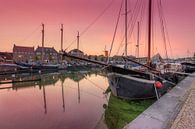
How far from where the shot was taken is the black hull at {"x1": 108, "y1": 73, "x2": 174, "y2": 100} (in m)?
12.0

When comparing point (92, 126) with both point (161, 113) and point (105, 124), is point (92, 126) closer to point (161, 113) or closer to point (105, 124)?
point (105, 124)

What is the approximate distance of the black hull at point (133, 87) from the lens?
473 inches

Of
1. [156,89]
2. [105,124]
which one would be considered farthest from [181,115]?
[156,89]

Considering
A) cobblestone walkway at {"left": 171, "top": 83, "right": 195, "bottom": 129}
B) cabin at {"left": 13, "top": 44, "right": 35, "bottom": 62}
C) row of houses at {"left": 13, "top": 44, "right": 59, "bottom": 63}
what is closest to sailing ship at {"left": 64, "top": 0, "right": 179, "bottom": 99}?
cobblestone walkway at {"left": 171, "top": 83, "right": 195, "bottom": 129}

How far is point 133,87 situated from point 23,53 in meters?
99.3

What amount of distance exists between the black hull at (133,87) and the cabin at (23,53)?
302ft

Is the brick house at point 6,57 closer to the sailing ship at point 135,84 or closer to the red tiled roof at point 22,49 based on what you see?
the red tiled roof at point 22,49

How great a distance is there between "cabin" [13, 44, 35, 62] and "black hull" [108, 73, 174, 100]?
302ft

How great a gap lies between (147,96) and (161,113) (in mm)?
8032

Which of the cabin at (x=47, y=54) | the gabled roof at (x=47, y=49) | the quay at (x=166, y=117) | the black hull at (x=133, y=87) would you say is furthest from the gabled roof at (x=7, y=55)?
the quay at (x=166, y=117)

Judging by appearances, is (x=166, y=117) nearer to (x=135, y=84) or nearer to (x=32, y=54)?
(x=135, y=84)

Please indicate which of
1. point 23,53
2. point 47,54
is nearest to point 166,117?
point 23,53

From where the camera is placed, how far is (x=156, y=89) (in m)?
11.9

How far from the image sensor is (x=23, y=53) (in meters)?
102
